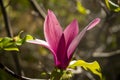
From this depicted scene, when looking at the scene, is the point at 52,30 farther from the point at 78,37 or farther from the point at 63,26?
the point at 63,26

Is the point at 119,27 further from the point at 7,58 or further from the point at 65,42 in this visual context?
the point at 65,42

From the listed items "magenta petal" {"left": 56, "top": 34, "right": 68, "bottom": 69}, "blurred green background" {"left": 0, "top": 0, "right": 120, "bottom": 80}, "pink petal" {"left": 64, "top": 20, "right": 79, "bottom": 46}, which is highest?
"pink petal" {"left": 64, "top": 20, "right": 79, "bottom": 46}

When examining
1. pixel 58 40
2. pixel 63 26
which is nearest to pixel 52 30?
pixel 58 40

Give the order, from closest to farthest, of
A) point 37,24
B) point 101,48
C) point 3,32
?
point 101,48, point 3,32, point 37,24

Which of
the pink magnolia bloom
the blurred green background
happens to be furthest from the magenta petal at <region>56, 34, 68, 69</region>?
the blurred green background

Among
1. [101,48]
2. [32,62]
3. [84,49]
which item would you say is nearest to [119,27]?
[101,48]

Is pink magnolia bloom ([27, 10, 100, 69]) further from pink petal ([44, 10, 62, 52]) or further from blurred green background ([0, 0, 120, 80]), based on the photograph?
blurred green background ([0, 0, 120, 80])

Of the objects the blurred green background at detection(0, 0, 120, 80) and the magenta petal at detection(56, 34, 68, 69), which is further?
the blurred green background at detection(0, 0, 120, 80)
